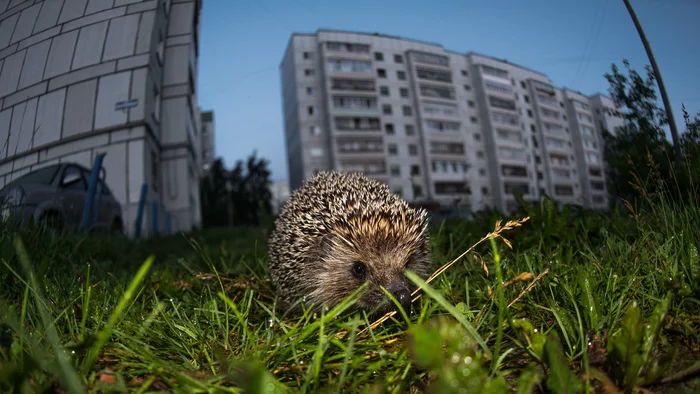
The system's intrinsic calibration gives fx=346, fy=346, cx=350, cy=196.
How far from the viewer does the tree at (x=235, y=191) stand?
2393 inches

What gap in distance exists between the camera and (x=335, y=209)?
331 cm

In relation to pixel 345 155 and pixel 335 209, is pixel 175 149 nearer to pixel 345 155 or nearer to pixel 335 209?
pixel 335 209

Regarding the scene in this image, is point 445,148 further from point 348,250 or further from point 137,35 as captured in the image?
point 348,250

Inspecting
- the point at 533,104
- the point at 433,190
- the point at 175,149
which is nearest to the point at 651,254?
the point at 533,104

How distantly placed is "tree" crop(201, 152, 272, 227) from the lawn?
5822 centimetres

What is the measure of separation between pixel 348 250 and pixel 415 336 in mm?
2075

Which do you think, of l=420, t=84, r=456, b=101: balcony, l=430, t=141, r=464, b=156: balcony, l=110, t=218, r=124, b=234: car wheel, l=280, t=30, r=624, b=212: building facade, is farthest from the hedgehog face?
l=420, t=84, r=456, b=101: balcony

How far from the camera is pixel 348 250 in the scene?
3.05 metres

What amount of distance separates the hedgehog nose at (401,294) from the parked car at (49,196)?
3267 mm

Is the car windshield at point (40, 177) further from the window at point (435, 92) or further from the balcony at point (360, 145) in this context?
the window at point (435, 92)

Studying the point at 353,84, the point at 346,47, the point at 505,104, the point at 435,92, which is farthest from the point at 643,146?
the point at 346,47

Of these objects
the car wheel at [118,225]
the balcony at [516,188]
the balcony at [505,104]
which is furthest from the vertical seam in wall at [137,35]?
the balcony at [505,104]

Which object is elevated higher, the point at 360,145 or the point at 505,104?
the point at 360,145

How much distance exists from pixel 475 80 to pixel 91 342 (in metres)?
27.3
